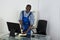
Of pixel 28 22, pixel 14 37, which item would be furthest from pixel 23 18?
pixel 14 37

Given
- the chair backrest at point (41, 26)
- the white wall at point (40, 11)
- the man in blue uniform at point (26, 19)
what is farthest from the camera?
the white wall at point (40, 11)

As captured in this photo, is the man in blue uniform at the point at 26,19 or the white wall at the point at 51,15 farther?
the white wall at the point at 51,15

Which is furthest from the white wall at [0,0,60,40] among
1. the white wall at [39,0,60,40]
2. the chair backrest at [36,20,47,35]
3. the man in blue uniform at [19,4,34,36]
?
the man in blue uniform at [19,4,34,36]

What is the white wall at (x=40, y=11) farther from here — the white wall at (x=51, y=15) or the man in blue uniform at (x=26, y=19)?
the man in blue uniform at (x=26, y=19)

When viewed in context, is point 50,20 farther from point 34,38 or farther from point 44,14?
point 34,38

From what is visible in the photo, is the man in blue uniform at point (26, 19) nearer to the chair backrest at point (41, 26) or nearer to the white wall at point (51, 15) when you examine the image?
the chair backrest at point (41, 26)

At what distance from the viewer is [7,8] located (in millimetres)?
5000

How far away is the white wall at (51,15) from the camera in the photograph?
4.30 metres

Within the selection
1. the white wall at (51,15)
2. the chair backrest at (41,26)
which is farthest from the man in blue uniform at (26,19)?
the white wall at (51,15)

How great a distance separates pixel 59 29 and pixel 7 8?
1928 mm

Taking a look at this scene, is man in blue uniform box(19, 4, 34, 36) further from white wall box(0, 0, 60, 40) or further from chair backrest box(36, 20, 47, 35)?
white wall box(0, 0, 60, 40)

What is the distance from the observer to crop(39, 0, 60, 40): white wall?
430cm

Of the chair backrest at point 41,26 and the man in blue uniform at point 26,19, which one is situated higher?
the man in blue uniform at point 26,19

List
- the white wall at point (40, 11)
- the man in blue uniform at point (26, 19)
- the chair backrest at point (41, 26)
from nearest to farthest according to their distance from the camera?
the man in blue uniform at point (26, 19), the chair backrest at point (41, 26), the white wall at point (40, 11)
